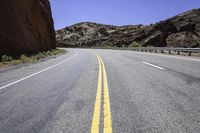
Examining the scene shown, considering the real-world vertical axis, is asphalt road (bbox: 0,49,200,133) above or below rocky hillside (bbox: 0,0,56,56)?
below

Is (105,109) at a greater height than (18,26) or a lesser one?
lesser

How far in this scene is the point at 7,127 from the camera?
4375 millimetres

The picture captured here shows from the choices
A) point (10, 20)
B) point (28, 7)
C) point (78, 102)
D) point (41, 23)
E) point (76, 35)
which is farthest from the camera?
point (76, 35)

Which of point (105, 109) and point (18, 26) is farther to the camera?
point (18, 26)

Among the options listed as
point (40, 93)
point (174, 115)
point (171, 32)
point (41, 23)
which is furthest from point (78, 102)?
point (171, 32)

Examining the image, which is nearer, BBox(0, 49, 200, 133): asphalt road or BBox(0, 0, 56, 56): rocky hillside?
BBox(0, 49, 200, 133): asphalt road

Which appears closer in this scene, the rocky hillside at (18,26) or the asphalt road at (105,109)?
the asphalt road at (105,109)

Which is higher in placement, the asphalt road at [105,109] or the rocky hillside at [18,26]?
the rocky hillside at [18,26]

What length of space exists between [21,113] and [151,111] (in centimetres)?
275

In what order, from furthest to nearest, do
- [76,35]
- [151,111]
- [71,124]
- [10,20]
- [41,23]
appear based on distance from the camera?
[76,35] → [41,23] → [10,20] → [151,111] → [71,124]

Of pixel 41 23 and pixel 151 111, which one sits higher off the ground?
pixel 41 23

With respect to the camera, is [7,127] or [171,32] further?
[171,32]

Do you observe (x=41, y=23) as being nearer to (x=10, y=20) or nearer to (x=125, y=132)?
(x=10, y=20)

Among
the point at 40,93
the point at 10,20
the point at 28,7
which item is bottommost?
the point at 40,93
